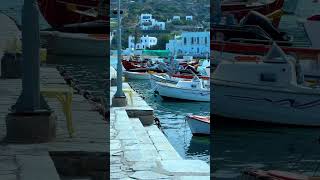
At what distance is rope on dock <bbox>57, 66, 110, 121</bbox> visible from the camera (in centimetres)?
420

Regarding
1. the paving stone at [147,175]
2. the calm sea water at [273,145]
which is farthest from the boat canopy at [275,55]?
the paving stone at [147,175]

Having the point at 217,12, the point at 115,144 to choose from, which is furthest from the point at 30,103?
the point at 115,144

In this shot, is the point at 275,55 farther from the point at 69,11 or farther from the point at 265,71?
the point at 69,11

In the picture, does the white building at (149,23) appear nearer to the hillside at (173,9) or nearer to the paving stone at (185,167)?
the hillside at (173,9)

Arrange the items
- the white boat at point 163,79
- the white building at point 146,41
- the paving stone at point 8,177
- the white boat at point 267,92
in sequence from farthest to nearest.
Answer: the white boat at point 163,79
the white building at point 146,41
the paving stone at point 8,177
the white boat at point 267,92

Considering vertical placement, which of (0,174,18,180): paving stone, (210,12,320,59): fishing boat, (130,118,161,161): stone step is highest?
(210,12,320,59): fishing boat

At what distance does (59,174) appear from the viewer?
406 centimetres

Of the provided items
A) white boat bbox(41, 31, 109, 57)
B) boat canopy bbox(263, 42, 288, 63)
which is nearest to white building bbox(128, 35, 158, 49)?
white boat bbox(41, 31, 109, 57)

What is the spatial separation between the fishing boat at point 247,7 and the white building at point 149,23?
1.71 m

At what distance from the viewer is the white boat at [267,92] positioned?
3852mm

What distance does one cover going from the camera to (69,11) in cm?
421

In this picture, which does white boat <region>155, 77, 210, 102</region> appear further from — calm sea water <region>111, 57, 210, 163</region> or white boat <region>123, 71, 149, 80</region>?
white boat <region>123, 71, 149, 80</region>

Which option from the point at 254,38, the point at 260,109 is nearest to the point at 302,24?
the point at 254,38

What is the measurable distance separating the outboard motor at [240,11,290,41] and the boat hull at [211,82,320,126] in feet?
1.22
